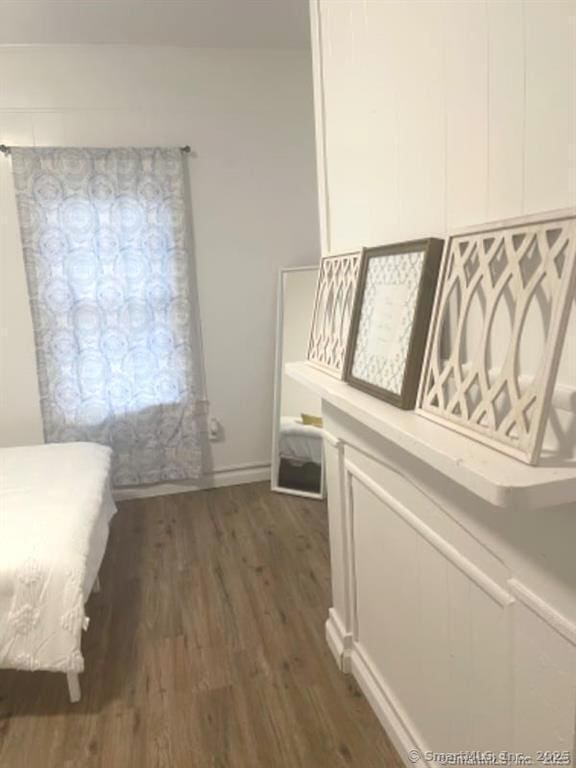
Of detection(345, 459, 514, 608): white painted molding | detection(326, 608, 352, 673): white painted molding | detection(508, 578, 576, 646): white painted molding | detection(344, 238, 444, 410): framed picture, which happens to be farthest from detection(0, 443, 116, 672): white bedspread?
detection(508, 578, 576, 646): white painted molding

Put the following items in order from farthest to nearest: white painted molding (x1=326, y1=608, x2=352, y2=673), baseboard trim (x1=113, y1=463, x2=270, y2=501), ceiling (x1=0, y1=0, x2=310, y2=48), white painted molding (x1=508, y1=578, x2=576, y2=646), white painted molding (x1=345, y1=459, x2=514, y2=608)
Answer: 1. baseboard trim (x1=113, y1=463, x2=270, y2=501)
2. ceiling (x1=0, y1=0, x2=310, y2=48)
3. white painted molding (x1=326, y1=608, x2=352, y2=673)
4. white painted molding (x1=345, y1=459, x2=514, y2=608)
5. white painted molding (x1=508, y1=578, x2=576, y2=646)

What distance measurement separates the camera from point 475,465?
0.90 metres

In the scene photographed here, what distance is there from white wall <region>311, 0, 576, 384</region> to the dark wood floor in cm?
147

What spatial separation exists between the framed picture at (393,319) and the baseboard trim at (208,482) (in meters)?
2.41

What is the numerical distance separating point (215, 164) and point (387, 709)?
3036 mm

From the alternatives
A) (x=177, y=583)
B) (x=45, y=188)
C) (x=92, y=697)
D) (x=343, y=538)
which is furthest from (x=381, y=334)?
(x=45, y=188)

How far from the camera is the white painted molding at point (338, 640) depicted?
206 cm

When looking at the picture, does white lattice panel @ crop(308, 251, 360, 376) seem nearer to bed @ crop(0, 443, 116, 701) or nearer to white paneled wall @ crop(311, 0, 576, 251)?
white paneled wall @ crop(311, 0, 576, 251)

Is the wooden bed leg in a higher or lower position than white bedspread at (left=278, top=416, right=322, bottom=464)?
lower

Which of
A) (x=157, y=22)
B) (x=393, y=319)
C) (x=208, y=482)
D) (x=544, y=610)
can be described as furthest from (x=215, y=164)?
(x=544, y=610)

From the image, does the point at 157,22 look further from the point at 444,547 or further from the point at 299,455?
the point at 444,547

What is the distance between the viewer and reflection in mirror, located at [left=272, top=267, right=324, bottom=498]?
3.63m

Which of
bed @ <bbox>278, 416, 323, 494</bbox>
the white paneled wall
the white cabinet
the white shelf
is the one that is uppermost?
the white paneled wall

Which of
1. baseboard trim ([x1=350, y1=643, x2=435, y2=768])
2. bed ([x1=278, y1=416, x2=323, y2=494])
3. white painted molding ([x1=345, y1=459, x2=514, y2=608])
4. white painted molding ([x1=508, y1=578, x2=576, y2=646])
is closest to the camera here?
white painted molding ([x1=508, y1=578, x2=576, y2=646])
